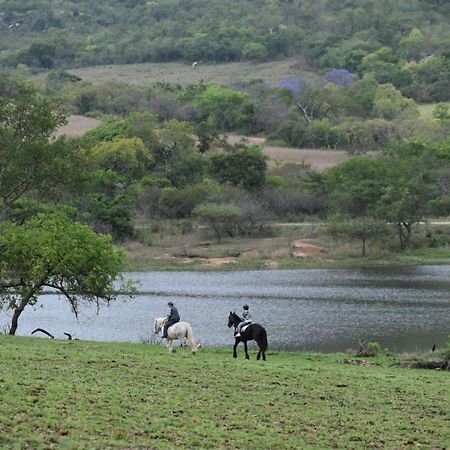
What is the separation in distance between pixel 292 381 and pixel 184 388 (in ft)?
9.34

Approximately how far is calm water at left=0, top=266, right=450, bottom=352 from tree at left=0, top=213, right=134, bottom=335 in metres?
4.11

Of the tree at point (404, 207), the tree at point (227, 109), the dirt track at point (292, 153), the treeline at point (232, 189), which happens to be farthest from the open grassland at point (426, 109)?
the tree at point (404, 207)

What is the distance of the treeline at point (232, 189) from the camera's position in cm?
7950

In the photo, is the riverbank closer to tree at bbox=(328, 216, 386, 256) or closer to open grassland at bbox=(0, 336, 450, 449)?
tree at bbox=(328, 216, 386, 256)

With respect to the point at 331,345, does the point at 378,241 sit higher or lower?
higher

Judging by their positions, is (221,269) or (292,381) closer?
(292,381)

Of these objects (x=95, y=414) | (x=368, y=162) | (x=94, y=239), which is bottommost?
(x=95, y=414)

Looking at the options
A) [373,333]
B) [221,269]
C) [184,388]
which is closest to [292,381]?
[184,388]

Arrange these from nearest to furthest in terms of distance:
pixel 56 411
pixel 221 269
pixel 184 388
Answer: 1. pixel 56 411
2. pixel 184 388
3. pixel 221 269

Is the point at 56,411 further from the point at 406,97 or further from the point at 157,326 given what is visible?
the point at 406,97

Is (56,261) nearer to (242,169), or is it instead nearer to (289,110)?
(242,169)

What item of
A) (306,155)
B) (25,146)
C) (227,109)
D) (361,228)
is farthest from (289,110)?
(25,146)

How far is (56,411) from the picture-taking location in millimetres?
17031

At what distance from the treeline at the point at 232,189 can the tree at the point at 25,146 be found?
15.2 meters
